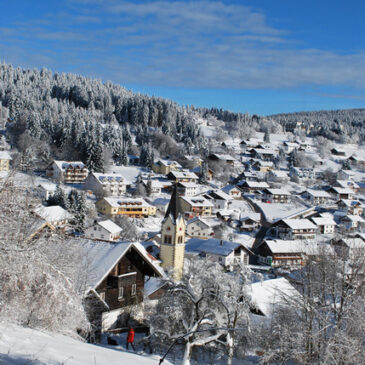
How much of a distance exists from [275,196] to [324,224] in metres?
17.7

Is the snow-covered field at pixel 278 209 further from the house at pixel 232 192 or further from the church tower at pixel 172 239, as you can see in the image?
the church tower at pixel 172 239

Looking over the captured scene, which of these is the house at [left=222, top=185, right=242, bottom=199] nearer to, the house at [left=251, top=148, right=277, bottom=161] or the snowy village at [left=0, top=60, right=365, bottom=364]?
the snowy village at [left=0, top=60, right=365, bottom=364]

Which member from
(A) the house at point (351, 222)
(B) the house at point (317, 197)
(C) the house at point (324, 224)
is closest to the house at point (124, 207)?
(C) the house at point (324, 224)

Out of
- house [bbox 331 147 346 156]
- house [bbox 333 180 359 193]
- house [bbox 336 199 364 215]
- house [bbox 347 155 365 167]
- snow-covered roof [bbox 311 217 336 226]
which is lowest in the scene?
snow-covered roof [bbox 311 217 336 226]

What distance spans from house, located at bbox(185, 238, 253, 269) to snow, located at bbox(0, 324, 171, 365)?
135 ft

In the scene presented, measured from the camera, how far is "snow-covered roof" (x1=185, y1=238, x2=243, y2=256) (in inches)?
1993

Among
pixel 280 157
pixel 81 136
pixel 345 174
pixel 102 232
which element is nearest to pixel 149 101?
pixel 280 157

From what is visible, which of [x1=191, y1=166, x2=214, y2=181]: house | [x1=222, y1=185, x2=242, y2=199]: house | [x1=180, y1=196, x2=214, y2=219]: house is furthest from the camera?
[x1=191, y1=166, x2=214, y2=181]: house

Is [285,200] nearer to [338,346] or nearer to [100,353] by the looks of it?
[338,346]

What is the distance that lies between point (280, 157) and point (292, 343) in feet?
383

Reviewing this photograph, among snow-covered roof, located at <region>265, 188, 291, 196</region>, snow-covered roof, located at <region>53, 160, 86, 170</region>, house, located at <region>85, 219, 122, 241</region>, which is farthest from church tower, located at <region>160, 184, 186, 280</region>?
snow-covered roof, located at <region>265, 188, 291, 196</region>

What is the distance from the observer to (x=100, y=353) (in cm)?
830

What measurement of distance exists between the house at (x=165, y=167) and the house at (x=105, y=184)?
20352 mm

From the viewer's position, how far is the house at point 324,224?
235 feet
